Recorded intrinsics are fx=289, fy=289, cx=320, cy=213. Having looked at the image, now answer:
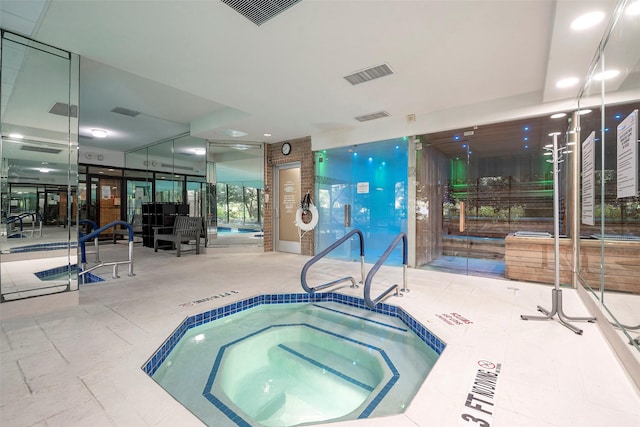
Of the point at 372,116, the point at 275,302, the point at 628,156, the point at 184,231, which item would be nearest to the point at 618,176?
the point at 628,156

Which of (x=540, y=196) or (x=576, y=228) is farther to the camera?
(x=540, y=196)

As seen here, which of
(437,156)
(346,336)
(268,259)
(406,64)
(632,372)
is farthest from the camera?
(268,259)

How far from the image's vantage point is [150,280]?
4.57 meters

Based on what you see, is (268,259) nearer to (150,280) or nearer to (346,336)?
(150,280)

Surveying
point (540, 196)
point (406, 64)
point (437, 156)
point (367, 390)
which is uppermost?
point (406, 64)

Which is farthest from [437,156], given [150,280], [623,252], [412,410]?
[150,280]

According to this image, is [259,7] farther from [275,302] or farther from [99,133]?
[99,133]

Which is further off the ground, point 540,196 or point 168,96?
point 168,96

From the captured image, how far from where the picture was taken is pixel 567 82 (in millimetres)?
3697

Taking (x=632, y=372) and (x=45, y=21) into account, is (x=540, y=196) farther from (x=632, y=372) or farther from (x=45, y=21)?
(x=45, y=21)

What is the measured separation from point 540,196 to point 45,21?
7.43m

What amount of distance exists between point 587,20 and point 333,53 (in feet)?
7.59

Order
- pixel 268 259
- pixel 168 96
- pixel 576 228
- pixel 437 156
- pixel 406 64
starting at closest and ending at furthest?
1. pixel 406 64
2. pixel 576 228
3. pixel 168 96
4. pixel 437 156
5. pixel 268 259

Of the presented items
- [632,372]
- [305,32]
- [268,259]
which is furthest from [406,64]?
[268,259]
